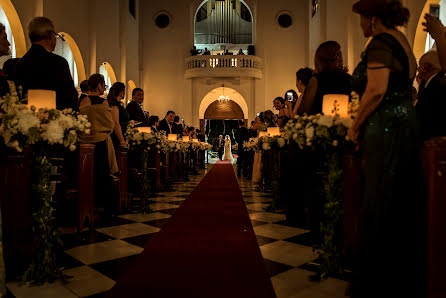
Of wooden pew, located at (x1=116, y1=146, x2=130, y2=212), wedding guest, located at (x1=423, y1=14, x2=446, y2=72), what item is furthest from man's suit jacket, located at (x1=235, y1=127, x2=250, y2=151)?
wedding guest, located at (x1=423, y1=14, x2=446, y2=72)

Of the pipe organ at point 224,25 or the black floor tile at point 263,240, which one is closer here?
the black floor tile at point 263,240

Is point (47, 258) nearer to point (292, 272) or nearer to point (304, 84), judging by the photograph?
point (292, 272)

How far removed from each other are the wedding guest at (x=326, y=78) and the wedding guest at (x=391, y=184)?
1.42 m

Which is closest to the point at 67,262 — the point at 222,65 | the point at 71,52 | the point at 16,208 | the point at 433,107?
the point at 16,208

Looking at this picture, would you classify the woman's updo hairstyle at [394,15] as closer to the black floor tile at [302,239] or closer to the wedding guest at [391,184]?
the wedding guest at [391,184]

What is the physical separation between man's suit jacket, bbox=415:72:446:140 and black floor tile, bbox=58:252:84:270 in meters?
2.71

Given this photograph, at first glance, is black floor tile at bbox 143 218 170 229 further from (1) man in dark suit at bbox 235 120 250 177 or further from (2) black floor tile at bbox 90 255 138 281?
(1) man in dark suit at bbox 235 120 250 177

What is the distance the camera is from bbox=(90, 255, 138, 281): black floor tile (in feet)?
9.20

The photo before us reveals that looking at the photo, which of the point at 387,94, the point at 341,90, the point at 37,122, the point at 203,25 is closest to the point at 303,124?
the point at 341,90

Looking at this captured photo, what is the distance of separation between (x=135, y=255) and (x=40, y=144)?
3.68ft

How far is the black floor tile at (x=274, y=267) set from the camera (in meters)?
2.88

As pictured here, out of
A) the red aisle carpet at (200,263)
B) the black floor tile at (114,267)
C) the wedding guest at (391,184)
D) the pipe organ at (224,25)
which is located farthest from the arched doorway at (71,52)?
the pipe organ at (224,25)

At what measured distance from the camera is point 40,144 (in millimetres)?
2836

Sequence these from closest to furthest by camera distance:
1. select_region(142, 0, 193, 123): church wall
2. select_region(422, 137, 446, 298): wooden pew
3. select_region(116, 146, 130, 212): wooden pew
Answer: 1. select_region(422, 137, 446, 298): wooden pew
2. select_region(116, 146, 130, 212): wooden pew
3. select_region(142, 0, 193, 123): church wall
